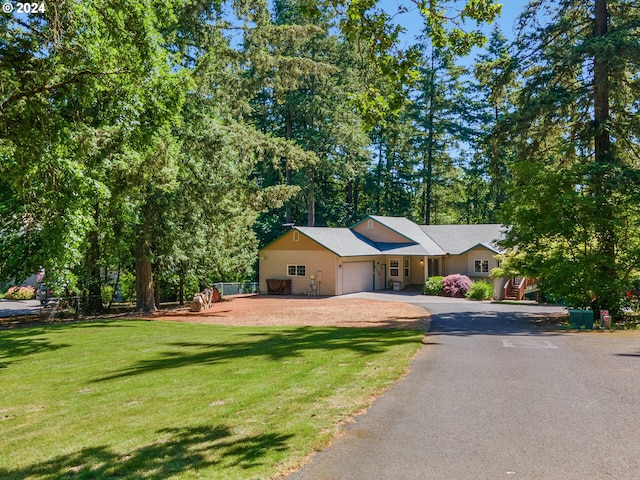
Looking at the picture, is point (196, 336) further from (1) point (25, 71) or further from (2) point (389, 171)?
(2) point (389, 171)

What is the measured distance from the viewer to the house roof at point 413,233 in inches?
1515

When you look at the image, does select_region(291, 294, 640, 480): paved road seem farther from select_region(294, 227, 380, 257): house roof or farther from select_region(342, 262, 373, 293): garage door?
select_region(342, 262, 373, 293): garage door

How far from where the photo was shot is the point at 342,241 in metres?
37.3

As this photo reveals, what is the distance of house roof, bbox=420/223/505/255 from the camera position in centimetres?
3894

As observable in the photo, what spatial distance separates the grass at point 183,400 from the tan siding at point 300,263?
18508mm

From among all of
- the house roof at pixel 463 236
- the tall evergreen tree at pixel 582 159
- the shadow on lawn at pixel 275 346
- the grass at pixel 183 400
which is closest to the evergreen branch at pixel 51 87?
the grass at pixel 183 400

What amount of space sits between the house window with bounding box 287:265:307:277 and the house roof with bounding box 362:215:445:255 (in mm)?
8120

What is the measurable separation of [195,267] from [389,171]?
111 feet

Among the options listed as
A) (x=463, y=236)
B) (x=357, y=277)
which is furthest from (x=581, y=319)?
(x=463, y=236)

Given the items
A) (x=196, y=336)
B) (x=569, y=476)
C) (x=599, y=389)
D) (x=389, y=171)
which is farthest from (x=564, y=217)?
(x=389, y=171)

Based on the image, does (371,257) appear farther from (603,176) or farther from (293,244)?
(603,176)

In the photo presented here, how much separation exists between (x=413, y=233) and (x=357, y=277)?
24.0 feet

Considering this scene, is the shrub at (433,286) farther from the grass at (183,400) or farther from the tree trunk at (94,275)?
the tree trunk at (94,275)

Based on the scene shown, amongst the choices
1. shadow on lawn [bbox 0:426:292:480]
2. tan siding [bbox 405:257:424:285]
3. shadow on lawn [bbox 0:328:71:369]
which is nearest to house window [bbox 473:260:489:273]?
→ tan siding [bbox 405:257:424:285]
